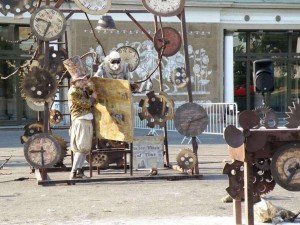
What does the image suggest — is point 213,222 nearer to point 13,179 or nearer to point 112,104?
point 112,104

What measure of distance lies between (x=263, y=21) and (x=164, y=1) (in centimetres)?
1603

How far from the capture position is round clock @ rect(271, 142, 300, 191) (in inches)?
253

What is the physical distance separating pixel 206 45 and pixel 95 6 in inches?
589

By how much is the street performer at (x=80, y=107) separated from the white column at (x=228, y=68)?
51.0ft

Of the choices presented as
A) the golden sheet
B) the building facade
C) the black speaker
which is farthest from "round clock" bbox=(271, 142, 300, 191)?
the building facade

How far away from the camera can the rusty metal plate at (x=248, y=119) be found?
19.8ft

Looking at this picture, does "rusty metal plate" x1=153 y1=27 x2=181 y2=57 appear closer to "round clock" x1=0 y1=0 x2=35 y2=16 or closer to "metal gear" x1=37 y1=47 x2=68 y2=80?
"metal gear" x1=37 y1=47 x2=68 y2=80

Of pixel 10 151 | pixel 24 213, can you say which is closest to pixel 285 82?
pixel 10 151

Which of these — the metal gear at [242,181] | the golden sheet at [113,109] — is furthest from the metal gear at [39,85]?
the metal gear at [242,181]

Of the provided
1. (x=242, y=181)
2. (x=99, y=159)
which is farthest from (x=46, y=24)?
(x=242, y=181)

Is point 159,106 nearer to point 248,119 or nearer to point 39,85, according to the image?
point 39,85

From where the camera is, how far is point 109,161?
36.9 ft

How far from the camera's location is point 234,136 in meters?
6.12

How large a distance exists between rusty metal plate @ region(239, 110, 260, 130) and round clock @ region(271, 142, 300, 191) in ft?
1.71
